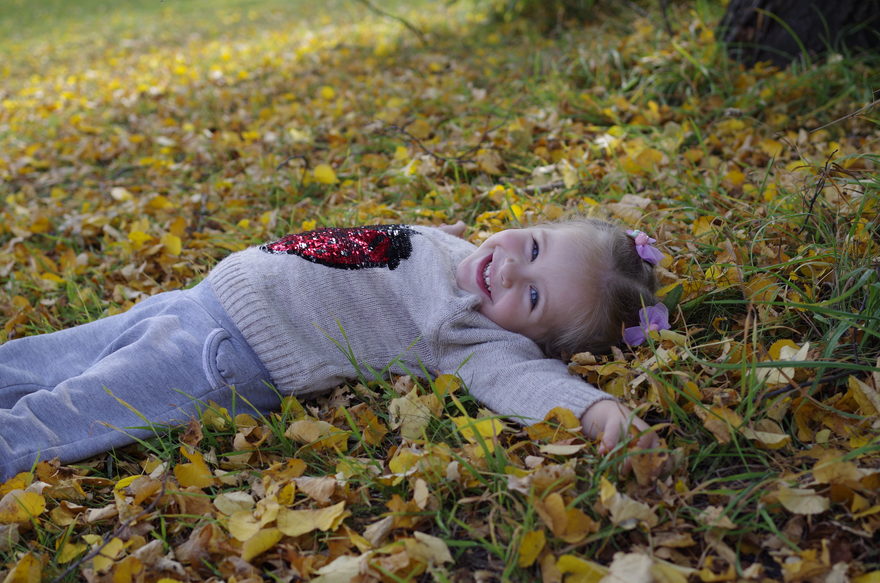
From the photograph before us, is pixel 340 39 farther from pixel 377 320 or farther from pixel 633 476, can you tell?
pixel 633 476

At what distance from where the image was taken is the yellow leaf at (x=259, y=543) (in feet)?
5.01

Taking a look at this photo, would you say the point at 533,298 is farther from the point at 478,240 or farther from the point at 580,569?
the point at 580,569

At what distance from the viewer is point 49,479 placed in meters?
1.85

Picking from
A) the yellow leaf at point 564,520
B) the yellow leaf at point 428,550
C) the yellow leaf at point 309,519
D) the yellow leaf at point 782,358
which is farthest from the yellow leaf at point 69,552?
the yellow leaf at point 782,358

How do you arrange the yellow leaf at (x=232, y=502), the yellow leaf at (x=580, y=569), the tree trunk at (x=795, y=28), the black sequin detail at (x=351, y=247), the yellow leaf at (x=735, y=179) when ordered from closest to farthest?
the yellow leaf at (x=580, y=569)
the yellow leaf at (x=232, y=502)
the black sequin detail at (x=351, y=247)
the yellow leaf at (x=735, y=179)
the tree trunk at (x=795, y=28)

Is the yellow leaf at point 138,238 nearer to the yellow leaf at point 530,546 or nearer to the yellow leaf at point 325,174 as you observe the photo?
the yellow leaf at point 325,174

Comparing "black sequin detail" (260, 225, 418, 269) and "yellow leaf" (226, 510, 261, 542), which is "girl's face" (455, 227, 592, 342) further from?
"yellow leaf" (226, 510, 261, 542)

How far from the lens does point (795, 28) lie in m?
3.85

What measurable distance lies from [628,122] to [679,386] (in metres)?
2.30

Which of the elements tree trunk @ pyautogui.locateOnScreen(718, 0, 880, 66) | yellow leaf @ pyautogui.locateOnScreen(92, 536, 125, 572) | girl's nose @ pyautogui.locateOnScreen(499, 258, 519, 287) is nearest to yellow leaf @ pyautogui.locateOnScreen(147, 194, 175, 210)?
girl's nose @ pyautogui.locateOnScreen(499, 258, 519, 287)

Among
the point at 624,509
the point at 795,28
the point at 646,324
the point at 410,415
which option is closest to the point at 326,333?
the point at 410,415

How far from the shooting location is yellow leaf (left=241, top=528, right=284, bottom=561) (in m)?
1.53

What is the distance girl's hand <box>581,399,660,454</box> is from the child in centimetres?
13

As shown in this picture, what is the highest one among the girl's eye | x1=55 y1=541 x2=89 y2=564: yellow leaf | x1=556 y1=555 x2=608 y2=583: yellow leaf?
the girl's eye
